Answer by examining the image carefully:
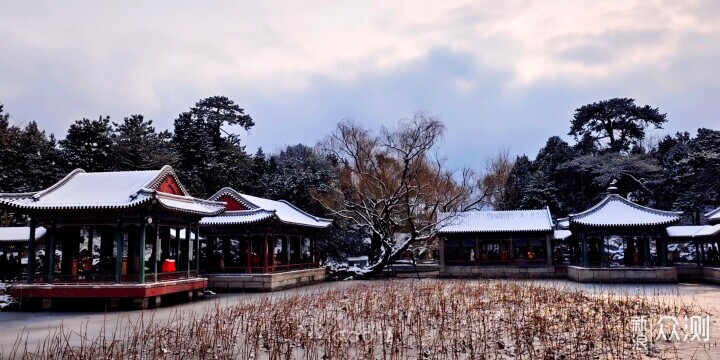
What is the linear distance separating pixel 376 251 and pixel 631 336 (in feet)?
90.8

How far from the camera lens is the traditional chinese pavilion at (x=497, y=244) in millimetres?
33219

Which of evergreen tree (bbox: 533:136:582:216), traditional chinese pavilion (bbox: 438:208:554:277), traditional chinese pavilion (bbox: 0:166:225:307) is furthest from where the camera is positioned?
evergreen tree (bbox: 533:136:582:216)

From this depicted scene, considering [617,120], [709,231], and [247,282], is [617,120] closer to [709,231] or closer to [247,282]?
[709,231]

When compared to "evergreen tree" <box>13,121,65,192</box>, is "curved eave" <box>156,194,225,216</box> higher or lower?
lower

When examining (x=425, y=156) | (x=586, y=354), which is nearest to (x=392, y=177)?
(x=425, y=156)

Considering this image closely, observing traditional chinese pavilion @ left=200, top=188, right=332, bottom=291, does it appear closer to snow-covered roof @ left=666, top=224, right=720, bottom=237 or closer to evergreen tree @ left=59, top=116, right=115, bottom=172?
evergreen tree @ left=59, top=116, right=115, bottom=172

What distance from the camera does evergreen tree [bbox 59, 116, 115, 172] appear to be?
36938mm

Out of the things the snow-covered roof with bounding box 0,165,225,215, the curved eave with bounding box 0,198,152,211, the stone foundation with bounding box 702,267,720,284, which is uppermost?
the snow-covered roof with bounding box 0,165,225,215

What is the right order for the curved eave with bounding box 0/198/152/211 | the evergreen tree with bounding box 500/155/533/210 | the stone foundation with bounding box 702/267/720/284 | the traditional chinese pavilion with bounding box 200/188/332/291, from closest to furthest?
the curved eave with bounding box 0/198/152/211
the traditional chinese pavilion with bounding box 200/188/332/291
the stone foundation with bounding box 702/267/720/284
the evergreen tree with bounding box 500/155/533/210

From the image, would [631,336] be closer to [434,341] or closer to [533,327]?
[533,327]

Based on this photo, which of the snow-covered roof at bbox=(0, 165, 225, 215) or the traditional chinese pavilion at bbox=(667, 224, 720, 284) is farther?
the traditional chinese pavilion at bbox=(667, 224, 720, 284)

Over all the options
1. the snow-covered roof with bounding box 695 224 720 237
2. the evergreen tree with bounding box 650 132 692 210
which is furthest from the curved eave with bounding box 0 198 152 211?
the evergreen tree with bounding box 650 132 692 210

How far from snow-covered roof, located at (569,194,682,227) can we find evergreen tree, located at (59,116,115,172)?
2947 cm

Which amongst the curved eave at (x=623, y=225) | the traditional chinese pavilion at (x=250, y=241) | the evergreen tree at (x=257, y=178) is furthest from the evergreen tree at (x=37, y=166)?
the curved eave at (x=623, y=225)
